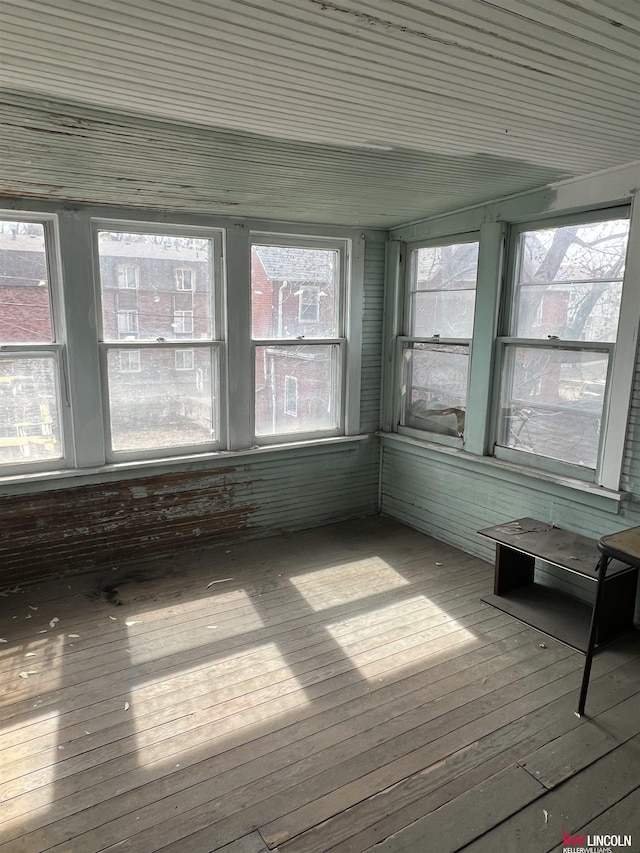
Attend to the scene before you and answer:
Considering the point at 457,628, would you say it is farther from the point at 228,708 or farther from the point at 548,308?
the point at 548,308

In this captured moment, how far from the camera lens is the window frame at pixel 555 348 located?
337 centimetres

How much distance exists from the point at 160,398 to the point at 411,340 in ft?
7.35

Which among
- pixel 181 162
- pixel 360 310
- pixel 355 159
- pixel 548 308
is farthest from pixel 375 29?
pixel 360 310

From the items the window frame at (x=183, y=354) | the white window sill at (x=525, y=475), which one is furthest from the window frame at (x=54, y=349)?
the white window sill at (x=525, y=475)

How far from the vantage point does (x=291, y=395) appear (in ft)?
16.1

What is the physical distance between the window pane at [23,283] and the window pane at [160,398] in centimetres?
54

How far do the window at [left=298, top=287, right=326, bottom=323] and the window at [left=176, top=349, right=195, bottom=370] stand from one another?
1021 millimetres

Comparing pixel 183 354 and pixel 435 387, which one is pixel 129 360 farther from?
pixel 435 387

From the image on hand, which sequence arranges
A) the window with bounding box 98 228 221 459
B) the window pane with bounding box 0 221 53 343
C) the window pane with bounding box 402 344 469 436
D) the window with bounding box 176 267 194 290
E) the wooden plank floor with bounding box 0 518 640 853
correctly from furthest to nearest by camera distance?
the window pane with bounding box 402 344 469 436 → the window with bounding box 176 267 194 290 → the window with bounding box 98 228 221 459 → the window pane with bounding box 0 221 53 343 → the wooden plank floor with bounding box 0 518 640 853

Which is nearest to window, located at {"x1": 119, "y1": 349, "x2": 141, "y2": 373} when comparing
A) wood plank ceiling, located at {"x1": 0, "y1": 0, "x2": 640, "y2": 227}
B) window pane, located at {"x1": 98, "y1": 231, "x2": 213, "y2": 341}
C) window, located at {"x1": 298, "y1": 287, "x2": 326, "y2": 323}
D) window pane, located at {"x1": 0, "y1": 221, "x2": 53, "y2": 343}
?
window pane, located at {"x1": 98, "y1": 231, "x2": 213, "y2": 341}

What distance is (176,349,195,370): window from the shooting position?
14.3 feet

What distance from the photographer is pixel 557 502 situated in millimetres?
3771

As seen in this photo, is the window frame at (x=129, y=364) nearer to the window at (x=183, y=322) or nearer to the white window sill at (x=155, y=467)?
the window at (x=183, y=322)

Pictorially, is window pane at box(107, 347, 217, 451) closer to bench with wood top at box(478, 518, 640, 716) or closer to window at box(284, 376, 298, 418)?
window at box(284, 376, 298, 418)
